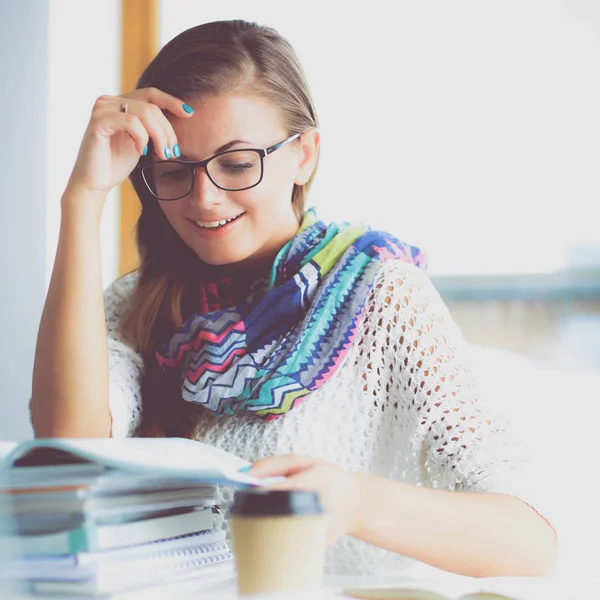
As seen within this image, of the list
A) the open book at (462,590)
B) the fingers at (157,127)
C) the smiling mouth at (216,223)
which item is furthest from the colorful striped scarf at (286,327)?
the open book at (462,590)

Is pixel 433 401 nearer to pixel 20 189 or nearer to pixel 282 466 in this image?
pixel 282 466

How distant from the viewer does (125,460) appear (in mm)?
575

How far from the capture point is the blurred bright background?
2092mm

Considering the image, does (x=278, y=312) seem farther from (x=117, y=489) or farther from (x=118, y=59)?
(x=118, y=59)

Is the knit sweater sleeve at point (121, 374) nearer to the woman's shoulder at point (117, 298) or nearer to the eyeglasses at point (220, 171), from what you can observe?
the woman's shoulder at point (117, 298)

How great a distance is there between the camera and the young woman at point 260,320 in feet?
3.75

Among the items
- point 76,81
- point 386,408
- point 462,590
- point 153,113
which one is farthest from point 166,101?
point 76,81

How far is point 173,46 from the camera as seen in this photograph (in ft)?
4.23

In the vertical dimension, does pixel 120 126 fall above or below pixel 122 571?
above

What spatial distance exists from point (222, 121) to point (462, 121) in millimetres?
1229

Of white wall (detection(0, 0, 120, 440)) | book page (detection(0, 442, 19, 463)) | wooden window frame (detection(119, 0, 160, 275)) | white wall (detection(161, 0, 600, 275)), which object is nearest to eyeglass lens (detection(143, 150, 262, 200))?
book page (detection(0, 442, 19, 463))

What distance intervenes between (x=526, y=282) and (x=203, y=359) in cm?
119

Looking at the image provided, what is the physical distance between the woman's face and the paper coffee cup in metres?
0.73

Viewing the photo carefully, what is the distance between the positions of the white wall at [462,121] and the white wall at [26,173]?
0.64 meters
